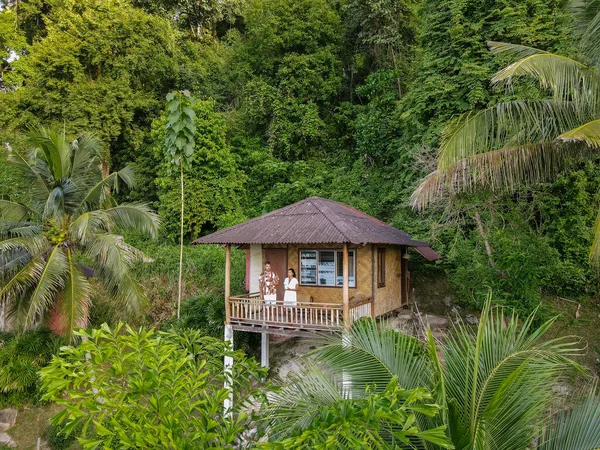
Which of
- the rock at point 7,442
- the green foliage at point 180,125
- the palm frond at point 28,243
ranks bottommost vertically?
the rock at point 7,442

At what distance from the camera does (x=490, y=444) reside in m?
4.07

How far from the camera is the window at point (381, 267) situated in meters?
13.4

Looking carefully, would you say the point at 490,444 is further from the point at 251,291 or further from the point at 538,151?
the point at 251,291

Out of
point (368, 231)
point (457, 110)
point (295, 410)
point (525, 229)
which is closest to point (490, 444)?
point (295, 410)

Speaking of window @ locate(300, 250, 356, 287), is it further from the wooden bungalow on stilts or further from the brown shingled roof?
the brown shingled roof

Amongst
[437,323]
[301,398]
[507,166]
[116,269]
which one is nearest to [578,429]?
[301,398]

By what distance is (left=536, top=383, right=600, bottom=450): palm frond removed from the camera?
3.96 metres

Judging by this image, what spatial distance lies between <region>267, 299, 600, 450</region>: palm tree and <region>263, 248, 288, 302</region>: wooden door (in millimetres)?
8781

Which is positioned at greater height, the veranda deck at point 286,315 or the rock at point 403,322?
the veranda deck at point 286,315

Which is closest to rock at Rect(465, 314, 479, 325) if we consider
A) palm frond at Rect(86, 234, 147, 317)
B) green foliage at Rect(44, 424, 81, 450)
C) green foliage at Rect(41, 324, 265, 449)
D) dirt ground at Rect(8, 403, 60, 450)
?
palm frond at Rect(86, 234, 147, 317)

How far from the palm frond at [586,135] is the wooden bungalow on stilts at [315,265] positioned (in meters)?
4.92

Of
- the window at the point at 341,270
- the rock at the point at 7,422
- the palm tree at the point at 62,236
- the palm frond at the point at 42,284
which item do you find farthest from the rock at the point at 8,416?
the window at the point at 341,270

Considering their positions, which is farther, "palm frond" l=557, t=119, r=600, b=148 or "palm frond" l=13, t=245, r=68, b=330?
"palm frond" l=13, t=245, r=68, b=330

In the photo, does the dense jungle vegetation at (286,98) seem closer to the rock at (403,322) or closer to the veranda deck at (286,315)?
the rock at (403,322)
